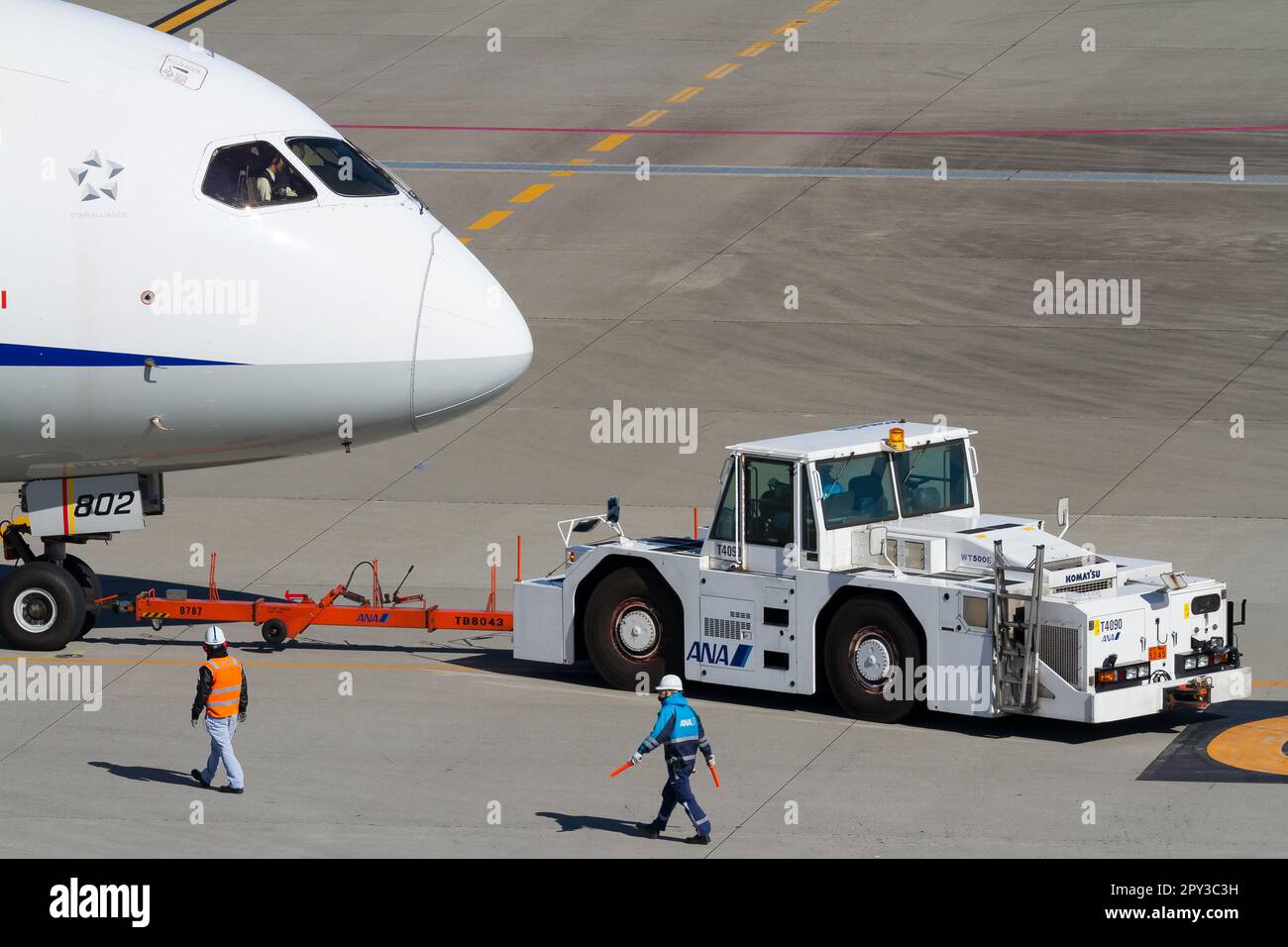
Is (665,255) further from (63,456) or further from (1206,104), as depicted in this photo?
(63,456)

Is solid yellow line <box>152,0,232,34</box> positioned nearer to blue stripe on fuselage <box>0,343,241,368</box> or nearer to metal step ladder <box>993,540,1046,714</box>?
blue stripe on fuselage <box>0,343,241,368</box>

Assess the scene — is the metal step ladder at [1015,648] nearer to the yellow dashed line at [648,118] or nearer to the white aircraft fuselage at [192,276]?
the white aircraft fuselage at [192,276]

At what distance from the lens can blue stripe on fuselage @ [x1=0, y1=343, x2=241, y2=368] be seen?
1848 cm

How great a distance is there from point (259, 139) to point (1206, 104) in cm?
2996

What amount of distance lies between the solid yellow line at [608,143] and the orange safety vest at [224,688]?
A: 27741 millimetres

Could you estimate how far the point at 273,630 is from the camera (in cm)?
2116

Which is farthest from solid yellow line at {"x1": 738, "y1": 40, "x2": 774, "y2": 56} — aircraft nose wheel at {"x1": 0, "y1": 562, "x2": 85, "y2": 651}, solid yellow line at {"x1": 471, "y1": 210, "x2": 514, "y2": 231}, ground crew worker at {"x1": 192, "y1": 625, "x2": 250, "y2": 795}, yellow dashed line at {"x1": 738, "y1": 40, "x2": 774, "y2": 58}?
ground crew worker at {"x1": 192, "y1": 625, "x2": 250, "y2": 795}

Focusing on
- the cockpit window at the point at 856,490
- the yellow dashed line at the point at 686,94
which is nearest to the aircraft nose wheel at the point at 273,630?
the cockpit window at the point at 856,490

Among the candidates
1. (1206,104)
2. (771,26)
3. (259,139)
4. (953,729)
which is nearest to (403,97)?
(771,26)

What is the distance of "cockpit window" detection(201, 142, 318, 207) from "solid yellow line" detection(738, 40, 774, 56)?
30.9 m

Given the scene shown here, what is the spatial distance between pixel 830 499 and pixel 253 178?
20.3 ft

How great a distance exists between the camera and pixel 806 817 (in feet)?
53.2
